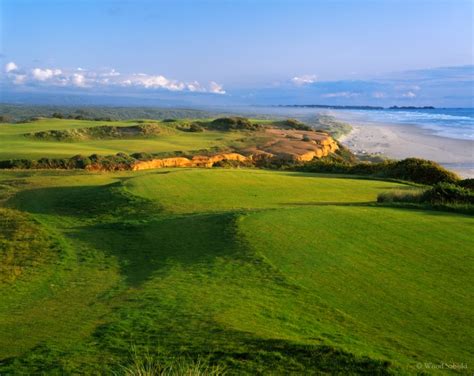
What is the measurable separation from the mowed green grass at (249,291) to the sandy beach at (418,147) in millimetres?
26191

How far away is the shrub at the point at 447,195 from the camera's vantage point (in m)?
16.6

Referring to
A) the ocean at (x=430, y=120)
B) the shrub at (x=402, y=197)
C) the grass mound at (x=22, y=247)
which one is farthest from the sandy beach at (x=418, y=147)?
the grass mound at (x=22, y=247)

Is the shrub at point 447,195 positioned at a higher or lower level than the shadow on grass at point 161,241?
higher

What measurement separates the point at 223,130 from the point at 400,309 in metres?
45.1

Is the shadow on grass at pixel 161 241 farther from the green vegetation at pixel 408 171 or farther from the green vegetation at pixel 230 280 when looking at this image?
the green vegetation at pixel 408 171

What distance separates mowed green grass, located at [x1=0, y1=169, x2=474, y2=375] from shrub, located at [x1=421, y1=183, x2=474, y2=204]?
2287 mm

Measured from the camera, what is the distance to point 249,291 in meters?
9.30

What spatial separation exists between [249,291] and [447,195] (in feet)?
32.2

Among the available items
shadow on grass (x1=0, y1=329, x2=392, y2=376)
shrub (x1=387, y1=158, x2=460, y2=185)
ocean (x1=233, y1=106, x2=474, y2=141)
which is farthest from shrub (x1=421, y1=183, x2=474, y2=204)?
ocean (x1=233, y1=106, x2=474, y2=141)

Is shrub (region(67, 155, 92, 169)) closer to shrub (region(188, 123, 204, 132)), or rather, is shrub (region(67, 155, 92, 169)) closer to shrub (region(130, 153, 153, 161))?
shrub (region(130, 153, 153, 161))

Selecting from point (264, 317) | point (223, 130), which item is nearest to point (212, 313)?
point (264, 317)

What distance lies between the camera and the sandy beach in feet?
144

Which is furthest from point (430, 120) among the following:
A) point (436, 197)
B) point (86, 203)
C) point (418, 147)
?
point (86, 203)

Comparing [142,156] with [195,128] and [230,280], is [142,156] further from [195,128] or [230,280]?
[230,280]
